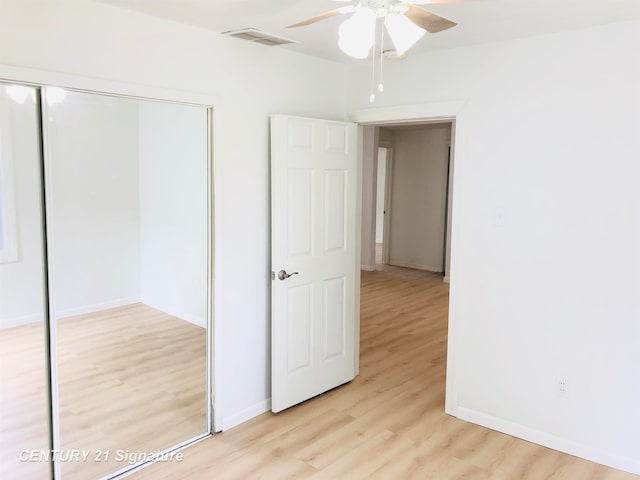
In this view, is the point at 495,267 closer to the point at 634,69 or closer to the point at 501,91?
the point at 501,91

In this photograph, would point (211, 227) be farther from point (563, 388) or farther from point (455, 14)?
point (563, 388)

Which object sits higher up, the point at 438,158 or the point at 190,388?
the point at 438,158

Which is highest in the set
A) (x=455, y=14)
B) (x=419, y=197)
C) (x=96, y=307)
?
(x=455, y=14)

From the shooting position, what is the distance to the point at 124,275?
312 centimetres

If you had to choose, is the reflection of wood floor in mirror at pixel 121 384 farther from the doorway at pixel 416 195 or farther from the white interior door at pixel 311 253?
the doorway at pixel 416 195

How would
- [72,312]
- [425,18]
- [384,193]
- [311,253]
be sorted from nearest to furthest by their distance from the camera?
[425,18]
[72,312]
[311,253]
[384,193]

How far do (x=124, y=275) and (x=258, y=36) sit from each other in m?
1.63

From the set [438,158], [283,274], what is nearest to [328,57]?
[283,274]

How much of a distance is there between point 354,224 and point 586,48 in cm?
189

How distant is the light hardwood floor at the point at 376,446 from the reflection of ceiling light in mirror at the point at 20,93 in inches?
78.4

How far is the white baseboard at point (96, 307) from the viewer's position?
2686mm

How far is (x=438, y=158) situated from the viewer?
8547 millimetres

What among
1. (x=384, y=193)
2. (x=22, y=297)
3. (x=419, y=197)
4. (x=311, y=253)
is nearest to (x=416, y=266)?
(x=419, y=197)

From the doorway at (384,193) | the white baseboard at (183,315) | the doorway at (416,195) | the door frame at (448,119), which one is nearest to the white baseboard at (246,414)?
the white baseboard at (183,315)
